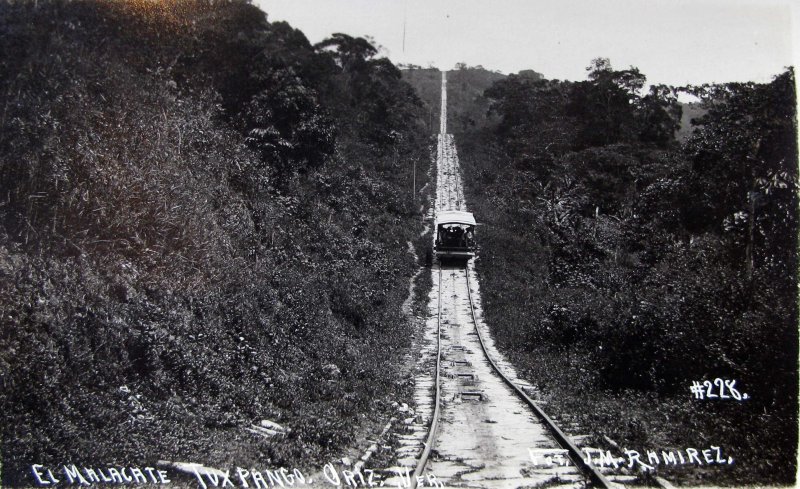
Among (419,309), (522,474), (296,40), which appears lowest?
(419,309)

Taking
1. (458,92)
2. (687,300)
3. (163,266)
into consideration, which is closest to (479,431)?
(687,300)

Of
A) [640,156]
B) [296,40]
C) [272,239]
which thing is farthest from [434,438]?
[296,40]

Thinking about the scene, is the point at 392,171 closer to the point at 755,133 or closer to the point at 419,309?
the point at 419,309

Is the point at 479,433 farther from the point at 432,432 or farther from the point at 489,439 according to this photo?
the point at 432,432

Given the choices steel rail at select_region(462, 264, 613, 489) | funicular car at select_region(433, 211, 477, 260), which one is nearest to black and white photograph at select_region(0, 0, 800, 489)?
steel rail at select_region(462, 264, 613, 489)

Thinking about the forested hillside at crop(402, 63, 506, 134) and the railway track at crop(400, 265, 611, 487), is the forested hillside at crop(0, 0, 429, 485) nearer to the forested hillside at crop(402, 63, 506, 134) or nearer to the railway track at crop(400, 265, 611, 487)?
the railway track at crop(400, 265, 611, 487)

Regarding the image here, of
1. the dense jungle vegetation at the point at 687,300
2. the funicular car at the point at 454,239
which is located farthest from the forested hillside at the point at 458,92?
the dense jungle vegetation at the point at 687,300
